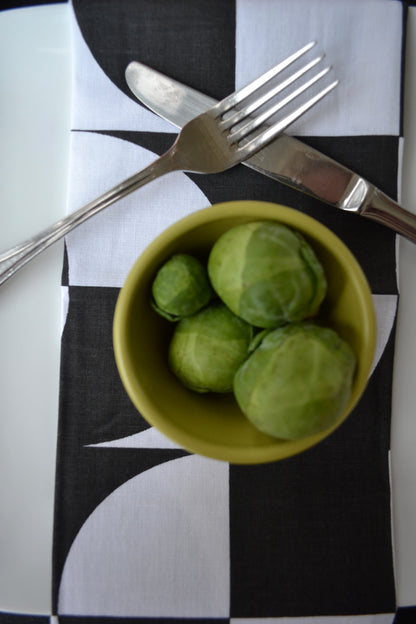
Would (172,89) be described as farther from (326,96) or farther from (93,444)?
(93,444)

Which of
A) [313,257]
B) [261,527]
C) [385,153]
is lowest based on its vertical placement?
[261,527]

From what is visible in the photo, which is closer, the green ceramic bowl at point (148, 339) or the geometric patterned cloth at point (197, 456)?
the green ceramic bowl at point (148, 339)

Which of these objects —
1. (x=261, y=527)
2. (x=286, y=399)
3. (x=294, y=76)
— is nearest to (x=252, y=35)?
(x=294, y=76)

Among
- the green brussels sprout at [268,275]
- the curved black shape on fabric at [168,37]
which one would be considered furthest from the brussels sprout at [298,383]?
the curved black shape on fabric at [168,37]

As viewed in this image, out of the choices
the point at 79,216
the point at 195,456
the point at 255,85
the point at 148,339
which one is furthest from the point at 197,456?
the point at 255,85

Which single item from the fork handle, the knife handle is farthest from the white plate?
the knife handle

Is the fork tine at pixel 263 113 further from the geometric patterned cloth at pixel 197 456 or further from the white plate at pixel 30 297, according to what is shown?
the white plate at pixel 30 297

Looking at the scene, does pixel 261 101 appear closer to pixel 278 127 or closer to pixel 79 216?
pixel 278 127
